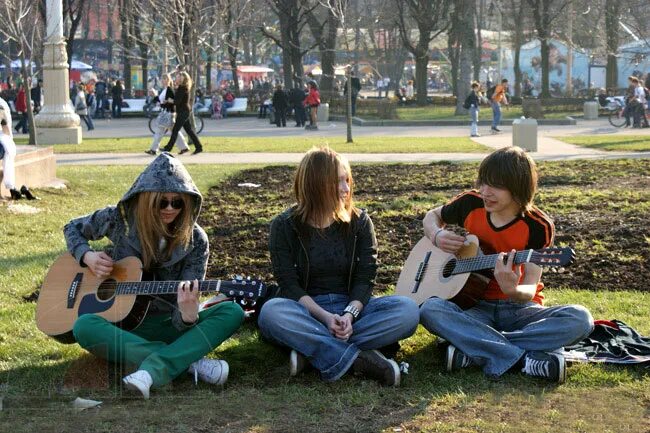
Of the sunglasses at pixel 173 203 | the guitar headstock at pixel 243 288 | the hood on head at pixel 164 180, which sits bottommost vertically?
the guitar headstock at pixel 243 288

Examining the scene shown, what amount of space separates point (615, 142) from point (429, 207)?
14016 mm

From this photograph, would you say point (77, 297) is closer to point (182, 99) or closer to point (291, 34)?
point (182, 99)

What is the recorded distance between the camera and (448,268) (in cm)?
600

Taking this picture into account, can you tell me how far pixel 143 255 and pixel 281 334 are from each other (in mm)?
858

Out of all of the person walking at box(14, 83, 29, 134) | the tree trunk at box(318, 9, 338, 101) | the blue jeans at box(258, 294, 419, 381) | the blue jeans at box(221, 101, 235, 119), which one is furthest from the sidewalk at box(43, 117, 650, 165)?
the blue jeans at box(258, 294, 419, 381)

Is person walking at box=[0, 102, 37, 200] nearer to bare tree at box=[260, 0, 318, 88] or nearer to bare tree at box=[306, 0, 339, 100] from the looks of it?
bare tree at box=[260, 0, 318, 88]

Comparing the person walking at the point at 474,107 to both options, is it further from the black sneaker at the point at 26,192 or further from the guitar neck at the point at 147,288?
the guitar neck at the point at 147,288

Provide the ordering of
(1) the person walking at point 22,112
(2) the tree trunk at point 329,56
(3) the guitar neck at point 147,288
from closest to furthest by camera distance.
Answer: (3) the guitar neck at point 147,288, (1) the person walking at point 22,112, (2) the tree trunk at point 329,56

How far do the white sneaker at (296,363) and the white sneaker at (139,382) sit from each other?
29.8 inches

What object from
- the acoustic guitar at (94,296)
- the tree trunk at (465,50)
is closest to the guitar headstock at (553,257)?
the acoustic guitar at (94,296)

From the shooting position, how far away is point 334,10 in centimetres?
2828

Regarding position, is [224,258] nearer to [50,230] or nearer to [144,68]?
[50,230]

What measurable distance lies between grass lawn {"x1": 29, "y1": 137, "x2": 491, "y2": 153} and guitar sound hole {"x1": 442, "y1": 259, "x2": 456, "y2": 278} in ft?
53.4

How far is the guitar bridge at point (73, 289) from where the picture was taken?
18.3 ft
